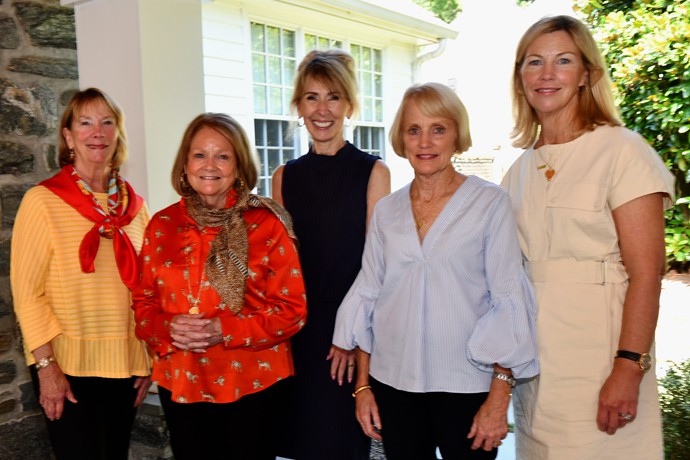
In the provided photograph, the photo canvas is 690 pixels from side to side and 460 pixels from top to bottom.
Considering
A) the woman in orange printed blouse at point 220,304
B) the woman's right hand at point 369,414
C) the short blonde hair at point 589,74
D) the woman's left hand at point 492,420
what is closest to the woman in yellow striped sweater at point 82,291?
the woman in orange printed blouse at point 220,304

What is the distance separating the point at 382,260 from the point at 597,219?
63cm

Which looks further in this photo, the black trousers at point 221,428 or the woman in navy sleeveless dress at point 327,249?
the woman in navy sleeveless dress at point 327,249

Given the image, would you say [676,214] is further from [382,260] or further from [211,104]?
[382,260]

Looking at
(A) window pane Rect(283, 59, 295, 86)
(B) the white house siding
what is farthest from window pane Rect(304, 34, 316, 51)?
(A) window pane Rect(283, 59, 295, 86)

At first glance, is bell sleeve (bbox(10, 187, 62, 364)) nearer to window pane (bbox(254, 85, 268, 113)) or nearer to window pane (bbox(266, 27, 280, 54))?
window pane (bbox(254, 85, 268, 113))

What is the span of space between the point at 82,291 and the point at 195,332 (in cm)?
53

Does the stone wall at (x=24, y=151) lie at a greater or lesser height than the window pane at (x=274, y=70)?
lesser

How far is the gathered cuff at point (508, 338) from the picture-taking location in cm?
177

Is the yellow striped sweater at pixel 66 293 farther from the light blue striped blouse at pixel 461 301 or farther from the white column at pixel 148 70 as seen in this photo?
the light blue striped blouse at pixel 461 301

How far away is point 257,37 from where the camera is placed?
22.9 ft

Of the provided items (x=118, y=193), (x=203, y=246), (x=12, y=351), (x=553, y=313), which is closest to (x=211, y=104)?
(x=12, y=351)

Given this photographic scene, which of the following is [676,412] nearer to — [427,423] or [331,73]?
[427,423]

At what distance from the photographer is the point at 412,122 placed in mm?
1974

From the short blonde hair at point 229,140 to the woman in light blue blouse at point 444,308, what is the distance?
1.61 ft
